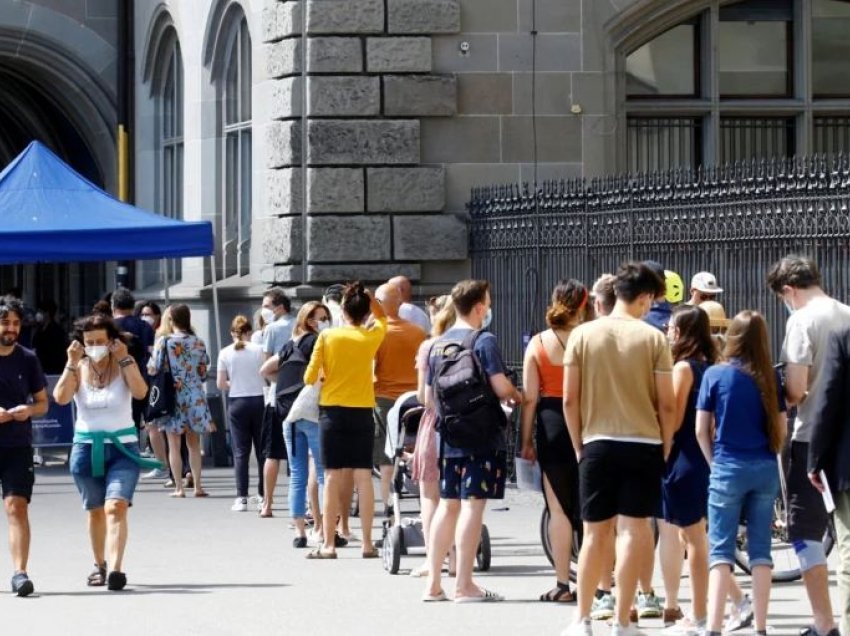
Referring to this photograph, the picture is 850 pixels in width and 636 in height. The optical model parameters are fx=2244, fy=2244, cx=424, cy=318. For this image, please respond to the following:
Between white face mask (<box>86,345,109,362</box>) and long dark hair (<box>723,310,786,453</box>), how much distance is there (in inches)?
157

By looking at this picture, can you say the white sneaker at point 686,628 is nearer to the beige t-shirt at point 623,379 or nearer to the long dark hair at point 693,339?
the beige t-shirt at point 623,379

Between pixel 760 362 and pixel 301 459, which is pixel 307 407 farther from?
pixel 760 362

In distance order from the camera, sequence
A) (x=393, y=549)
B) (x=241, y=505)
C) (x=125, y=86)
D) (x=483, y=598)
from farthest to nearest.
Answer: (x=125, y=86) < (x=241, y=505) < (x=393, y=549) < (x=483, y=598)

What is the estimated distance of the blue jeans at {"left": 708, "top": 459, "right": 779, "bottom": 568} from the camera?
9.82 metres

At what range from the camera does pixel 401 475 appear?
516 inches

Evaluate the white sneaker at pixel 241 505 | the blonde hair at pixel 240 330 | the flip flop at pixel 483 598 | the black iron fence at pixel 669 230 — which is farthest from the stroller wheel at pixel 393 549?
the blonde hair at pixel 240 330

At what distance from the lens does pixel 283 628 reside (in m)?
10.8

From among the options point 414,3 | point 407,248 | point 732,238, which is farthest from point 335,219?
point 732,238

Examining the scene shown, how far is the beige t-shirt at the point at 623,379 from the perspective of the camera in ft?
32.3

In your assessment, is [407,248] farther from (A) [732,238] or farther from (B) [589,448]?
(B) [589,448]

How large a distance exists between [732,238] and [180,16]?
10162 mm

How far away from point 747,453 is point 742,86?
11.8 metres

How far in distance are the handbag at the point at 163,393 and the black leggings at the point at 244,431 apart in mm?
1068

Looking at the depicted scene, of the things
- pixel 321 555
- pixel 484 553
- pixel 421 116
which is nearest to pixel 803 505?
pixel 484 553
